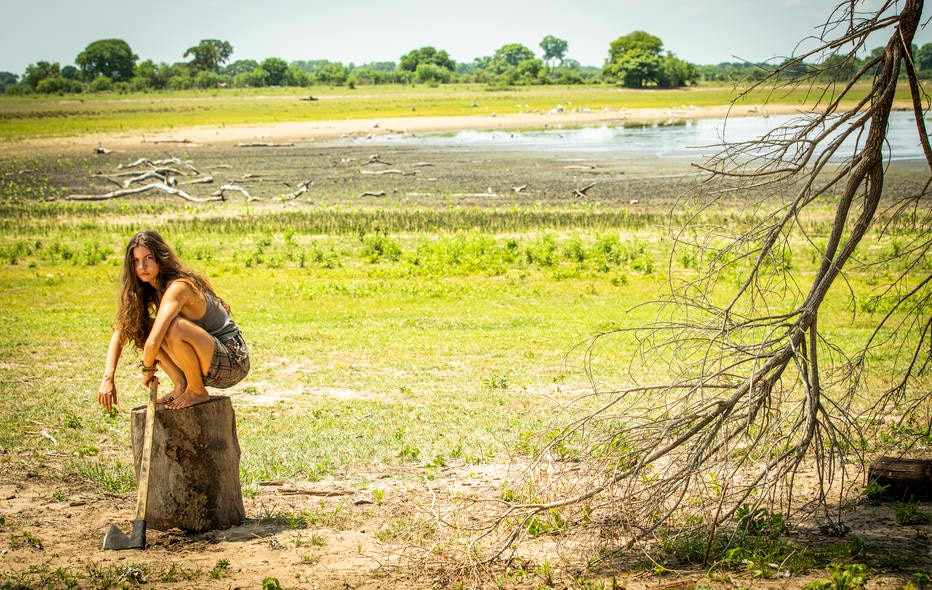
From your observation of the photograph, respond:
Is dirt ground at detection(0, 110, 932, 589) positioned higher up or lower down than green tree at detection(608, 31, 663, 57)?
lower down

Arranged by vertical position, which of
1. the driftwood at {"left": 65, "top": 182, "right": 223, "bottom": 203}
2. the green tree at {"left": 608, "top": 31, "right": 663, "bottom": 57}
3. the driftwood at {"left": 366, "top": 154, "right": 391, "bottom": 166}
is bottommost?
the driftwood at {"left": 65, "top": 182, "right": 223, "bottom": 203}

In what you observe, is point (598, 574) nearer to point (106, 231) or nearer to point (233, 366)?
point (233, 366)

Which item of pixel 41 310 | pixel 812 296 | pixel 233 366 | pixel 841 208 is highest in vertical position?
pixel 841 208

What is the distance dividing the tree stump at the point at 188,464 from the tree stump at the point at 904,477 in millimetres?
4493

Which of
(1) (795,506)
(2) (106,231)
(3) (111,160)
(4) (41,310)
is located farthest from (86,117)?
(1) (795,506)

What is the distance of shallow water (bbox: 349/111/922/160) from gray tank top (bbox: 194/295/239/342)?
39.3 m

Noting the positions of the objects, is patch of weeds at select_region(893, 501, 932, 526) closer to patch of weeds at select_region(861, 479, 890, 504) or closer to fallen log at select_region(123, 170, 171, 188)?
patch of weeds at select_region(861, 479, 890, 504)

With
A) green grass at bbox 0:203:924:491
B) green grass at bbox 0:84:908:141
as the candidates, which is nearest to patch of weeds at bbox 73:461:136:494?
green grass at bbox 0:203:924:491

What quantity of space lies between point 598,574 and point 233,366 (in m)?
2.71

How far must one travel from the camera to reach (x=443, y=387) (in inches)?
360

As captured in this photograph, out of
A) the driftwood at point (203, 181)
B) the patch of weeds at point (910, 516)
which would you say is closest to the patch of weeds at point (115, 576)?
the patch of weeds at point (910, 516)

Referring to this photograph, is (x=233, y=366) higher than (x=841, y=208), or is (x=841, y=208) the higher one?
(x=841, y=208)

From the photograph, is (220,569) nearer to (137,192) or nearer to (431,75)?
(137,192)

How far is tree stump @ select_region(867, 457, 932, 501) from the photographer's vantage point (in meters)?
5.59
